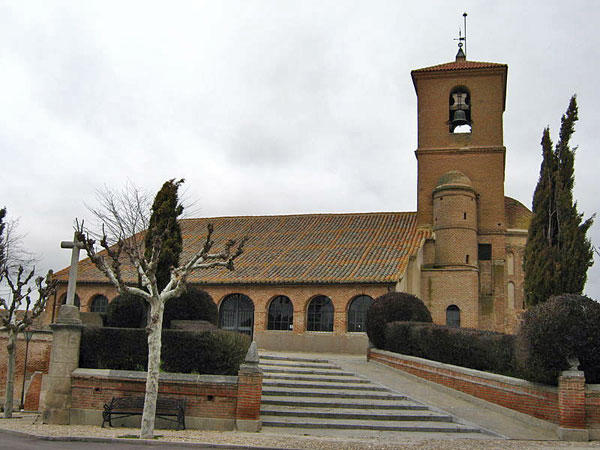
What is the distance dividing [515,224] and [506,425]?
20494 millimetres

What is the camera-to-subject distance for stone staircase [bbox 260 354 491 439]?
13.4m

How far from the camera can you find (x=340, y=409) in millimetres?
14797

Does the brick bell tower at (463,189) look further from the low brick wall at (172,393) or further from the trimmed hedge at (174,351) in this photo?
the low brick wall at (172,393)

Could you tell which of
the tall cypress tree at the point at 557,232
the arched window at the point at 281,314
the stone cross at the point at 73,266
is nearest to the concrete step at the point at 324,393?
the stone cross at the point at 73,266

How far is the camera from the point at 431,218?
3145 cm

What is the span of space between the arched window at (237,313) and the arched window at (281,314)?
3.26 feet

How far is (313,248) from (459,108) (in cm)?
1084

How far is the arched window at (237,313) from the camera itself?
92.8 feet

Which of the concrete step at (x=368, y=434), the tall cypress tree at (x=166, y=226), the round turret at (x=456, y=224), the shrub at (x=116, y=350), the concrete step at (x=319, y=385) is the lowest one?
the concrete step at (x=368, y=434)

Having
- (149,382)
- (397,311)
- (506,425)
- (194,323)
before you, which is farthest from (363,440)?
(397,311)

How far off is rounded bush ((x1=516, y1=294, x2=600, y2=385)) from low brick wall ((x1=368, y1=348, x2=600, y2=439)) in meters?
0.45

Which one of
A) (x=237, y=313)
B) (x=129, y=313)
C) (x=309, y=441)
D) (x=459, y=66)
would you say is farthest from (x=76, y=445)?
(x=459, y=66)

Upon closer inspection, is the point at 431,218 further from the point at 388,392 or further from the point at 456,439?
the point at 456,439

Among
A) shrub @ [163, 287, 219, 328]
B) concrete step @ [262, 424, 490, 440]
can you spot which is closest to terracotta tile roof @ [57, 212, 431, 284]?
shrub @ [163, 287, 219, 328]
